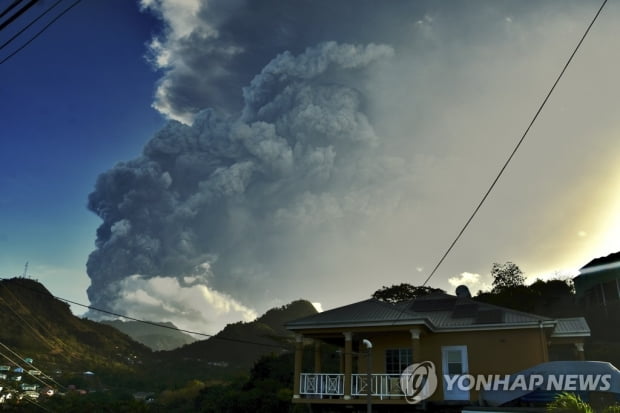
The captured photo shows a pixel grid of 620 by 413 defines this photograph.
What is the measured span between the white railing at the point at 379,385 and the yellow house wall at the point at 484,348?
1060mm

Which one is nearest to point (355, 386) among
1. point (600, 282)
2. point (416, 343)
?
point (416, 343)

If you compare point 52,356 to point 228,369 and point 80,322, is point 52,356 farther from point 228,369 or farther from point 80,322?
point 228,369

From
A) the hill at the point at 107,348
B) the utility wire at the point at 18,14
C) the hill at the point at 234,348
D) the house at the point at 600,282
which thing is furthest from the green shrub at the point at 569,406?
the hill at the point at 234,348

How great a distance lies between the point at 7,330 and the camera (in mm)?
82562

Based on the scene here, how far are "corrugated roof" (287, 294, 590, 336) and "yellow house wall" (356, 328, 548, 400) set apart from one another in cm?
45

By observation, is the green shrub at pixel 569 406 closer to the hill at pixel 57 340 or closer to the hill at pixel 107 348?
the hill at pixel 107 348

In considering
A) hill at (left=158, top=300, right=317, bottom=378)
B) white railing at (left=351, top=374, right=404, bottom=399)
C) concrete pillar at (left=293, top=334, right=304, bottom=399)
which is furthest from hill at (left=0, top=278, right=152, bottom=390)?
white railing at (left=351, top=374, right=404, bottom=399)

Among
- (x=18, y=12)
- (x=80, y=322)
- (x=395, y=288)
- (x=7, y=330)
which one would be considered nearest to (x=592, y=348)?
(x=395, y=288)

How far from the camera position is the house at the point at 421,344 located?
19656mm

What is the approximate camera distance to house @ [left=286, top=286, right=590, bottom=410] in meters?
19.7

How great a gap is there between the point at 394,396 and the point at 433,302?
22.8ft

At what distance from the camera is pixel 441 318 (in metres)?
22.6

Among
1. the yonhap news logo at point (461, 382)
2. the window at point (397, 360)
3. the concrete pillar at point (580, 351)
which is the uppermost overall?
the concrete pillar at point (580, 351)

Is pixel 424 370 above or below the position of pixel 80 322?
below
